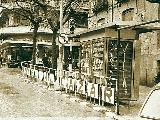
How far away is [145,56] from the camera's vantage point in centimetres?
2820

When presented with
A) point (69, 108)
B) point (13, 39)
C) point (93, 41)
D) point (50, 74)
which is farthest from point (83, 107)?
point (13, 39)

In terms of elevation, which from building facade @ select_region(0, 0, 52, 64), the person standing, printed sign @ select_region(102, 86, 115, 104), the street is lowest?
the street

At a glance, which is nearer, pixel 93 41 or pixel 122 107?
pixel 122 107

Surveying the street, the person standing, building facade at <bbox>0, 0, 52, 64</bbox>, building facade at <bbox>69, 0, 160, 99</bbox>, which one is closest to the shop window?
building facade at <bbox>69, 0, 160, 99</bbox>

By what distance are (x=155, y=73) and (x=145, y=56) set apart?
193 centimetres

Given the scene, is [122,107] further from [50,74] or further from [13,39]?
[13,39]

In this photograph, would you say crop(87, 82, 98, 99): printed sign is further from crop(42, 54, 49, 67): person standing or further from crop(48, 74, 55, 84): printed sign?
crop(42, 54, 49, 67): person standing

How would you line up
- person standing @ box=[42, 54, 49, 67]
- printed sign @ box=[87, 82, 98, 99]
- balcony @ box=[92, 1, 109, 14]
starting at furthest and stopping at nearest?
person standing @ box=[42, 54, 49, 67] < balcony @ box=[92, 1, 109, 14] < printed sign @ box=[87, 82, 98, 99]

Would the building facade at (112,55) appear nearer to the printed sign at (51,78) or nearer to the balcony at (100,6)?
the printed sign at (51,78)

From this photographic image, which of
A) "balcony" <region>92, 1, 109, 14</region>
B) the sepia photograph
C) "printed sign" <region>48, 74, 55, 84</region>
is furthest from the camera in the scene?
"balcony" <region>92, 1, 109, 14</region>

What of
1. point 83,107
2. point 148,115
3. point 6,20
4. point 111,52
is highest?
point 6,20

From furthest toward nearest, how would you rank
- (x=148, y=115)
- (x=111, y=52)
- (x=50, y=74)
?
(x=50, y=74) < (x=111, y=52) < (x=148, y=115)

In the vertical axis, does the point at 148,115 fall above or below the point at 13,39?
below

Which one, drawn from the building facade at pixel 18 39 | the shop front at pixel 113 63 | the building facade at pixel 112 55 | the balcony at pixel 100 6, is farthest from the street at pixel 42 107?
the building facade at pixel 18 39
